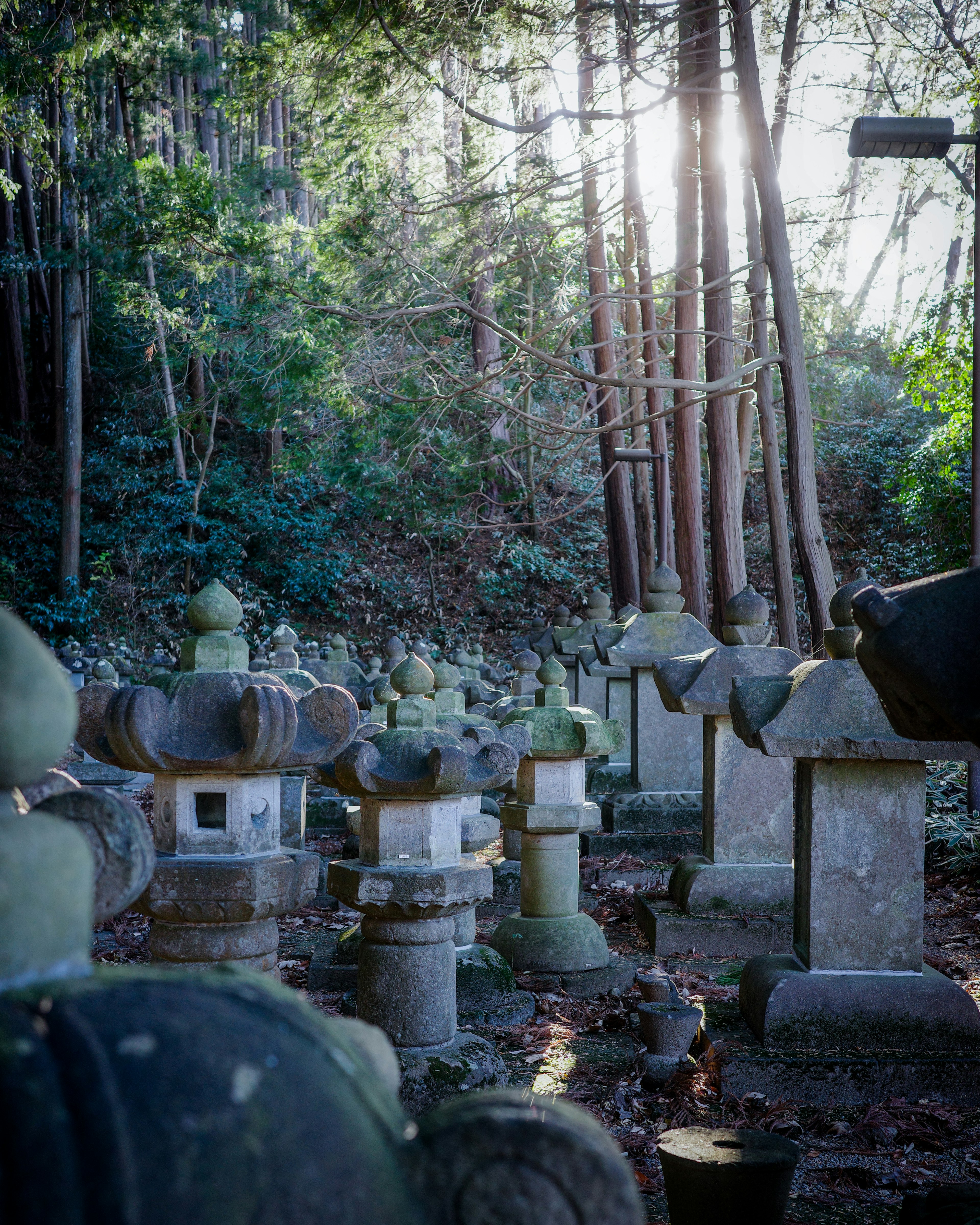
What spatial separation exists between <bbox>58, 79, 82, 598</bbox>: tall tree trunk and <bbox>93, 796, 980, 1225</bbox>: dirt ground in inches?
584

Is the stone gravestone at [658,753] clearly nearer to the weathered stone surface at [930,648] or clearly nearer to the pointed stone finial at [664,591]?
the pointed stone finial at [664,591]

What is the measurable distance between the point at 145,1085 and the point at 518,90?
10238mm

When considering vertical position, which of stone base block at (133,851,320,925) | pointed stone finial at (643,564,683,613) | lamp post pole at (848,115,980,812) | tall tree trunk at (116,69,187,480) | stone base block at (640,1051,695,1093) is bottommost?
stone base block at (640,1051,695,1093)

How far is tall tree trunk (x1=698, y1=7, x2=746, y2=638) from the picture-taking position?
10102 millimetres

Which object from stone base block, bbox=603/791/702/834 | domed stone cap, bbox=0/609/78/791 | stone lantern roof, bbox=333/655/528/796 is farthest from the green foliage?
domed stone cap, bbox=0/609/78/791

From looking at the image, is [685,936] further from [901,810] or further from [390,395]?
[390,395]

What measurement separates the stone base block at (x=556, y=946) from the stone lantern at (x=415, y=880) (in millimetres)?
1429

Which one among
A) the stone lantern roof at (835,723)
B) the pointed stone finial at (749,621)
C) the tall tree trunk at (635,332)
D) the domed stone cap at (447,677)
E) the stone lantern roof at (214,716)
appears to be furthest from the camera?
the tall tree trunk at (635,332)

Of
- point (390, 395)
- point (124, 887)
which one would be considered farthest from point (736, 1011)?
point (390, 395)

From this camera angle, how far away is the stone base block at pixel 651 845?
7520 millimetres

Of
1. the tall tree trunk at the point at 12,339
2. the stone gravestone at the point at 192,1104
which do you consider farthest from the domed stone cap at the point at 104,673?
the tall tree trunk at the point at 12,339

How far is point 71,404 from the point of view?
63.3 ft

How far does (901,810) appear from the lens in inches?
154

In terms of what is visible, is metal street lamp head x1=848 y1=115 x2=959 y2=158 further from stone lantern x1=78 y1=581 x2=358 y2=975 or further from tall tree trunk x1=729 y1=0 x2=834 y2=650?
stone lantern x1=78 y1=581 x2=358 y2=975
